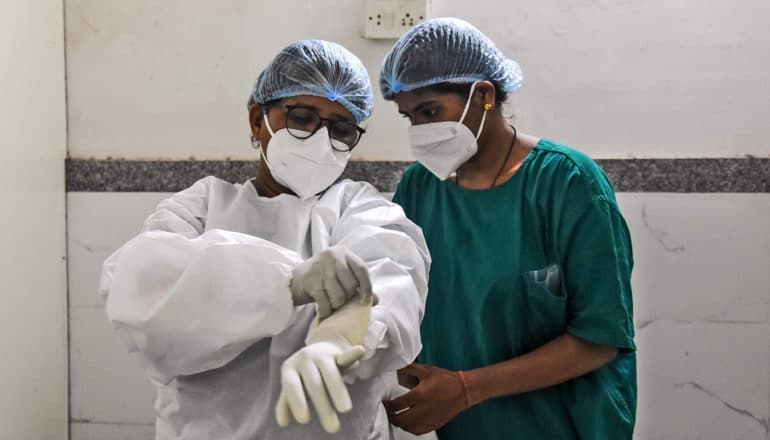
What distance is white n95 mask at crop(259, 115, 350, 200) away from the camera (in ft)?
3.50

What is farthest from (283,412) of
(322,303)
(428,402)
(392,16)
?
(392,16)

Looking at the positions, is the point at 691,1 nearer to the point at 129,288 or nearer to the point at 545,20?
the point at 545,20

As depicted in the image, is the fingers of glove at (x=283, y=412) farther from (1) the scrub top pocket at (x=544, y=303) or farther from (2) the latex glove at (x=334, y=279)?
(1) the scrub top pocket at (x=544, y=303)

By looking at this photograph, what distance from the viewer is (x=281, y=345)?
872 millimetres

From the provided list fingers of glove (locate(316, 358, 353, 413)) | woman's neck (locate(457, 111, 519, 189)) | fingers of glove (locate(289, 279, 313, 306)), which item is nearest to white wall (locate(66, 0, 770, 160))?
woman's neck (locate(457, 111, 519, 189))

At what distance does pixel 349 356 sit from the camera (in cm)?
71

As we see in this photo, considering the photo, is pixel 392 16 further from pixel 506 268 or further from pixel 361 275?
pixel 361 275

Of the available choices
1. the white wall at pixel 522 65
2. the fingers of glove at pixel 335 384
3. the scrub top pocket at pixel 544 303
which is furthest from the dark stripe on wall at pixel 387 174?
the fingers of glove at pixel 335 384

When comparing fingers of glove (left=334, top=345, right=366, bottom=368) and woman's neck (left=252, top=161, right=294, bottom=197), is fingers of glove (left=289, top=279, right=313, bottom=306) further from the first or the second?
woman's neck (left=252, top=161, right=294, bottom=197)

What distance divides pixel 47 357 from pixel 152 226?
1.01 meters

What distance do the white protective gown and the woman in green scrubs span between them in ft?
0.67

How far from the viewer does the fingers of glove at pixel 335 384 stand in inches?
26.5

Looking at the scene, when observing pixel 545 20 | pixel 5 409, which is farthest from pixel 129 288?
pixel 545 20

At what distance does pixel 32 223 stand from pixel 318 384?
50.1 inches
